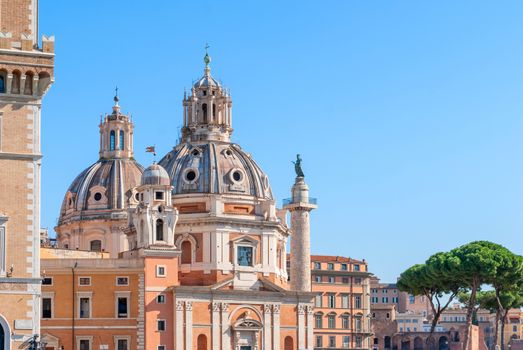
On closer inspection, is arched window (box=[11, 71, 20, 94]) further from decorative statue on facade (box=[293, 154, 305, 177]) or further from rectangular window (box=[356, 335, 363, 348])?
rectangular window (box=[356, 335, 363, 348])

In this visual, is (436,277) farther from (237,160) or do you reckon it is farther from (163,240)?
(163,240)

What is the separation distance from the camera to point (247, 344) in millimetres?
89688

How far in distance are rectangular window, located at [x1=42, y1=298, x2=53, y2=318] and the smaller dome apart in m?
11.9

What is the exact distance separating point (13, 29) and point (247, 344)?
Result: 167 feet

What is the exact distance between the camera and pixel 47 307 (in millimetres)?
81875

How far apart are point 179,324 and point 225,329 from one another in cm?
408

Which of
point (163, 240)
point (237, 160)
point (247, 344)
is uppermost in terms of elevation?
point (237, 160)

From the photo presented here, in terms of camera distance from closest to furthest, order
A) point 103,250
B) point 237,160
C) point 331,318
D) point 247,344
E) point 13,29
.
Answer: point 13,29 < point 247,344 < point 237,160 < point 103,250 < point 331,318

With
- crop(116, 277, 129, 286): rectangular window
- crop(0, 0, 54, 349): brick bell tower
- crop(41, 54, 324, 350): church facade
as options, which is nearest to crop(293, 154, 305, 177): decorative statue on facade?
crop(41, 54, 324, 350): church facade

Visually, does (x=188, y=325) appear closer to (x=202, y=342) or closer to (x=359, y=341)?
(x=202, y=342)

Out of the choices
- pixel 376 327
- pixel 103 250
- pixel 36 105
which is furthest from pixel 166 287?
pixel 376 327

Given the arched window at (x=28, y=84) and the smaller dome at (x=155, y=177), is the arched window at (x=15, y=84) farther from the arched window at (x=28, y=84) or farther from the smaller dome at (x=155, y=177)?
the smaller dome at (x=155, y=177)

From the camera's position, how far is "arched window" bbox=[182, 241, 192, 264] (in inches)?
3659

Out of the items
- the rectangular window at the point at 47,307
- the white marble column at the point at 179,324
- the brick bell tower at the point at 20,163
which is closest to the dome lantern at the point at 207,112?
the white marble column at the point at 179,324
